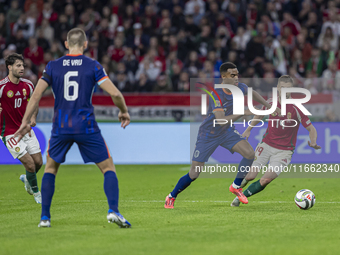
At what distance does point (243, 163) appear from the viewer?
801cm

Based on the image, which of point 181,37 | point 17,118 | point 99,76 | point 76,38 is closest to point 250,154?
point 99,76

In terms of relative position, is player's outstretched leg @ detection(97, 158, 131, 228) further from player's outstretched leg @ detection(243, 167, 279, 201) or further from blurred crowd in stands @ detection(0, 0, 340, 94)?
blurred crowd in stands @ detection(0, 0, 340, 94)

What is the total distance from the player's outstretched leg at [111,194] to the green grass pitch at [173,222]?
0.37 feet

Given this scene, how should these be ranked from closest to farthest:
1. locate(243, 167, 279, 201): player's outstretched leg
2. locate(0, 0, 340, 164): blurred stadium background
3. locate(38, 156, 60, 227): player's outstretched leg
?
locate(38, 156, 60, 227): player's outstretched leg
locate(243, 167, 279, 201): player's outstretched leg
locate(0, 0, 340, 164): blurred stadium background

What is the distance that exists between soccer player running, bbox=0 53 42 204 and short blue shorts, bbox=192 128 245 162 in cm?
274

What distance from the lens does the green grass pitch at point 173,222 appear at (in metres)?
4.99

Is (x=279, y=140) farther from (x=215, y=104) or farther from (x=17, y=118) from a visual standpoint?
(x=17, y=118)

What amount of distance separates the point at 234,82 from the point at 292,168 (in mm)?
6366

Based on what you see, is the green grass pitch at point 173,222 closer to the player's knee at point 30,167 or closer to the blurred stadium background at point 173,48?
the player's knee at point 30,167

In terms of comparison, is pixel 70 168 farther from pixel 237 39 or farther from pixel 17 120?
pixel 237 39

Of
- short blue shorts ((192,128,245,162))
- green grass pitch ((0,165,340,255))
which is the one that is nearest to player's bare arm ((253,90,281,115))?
short blue shorts ((192,128,245,162))

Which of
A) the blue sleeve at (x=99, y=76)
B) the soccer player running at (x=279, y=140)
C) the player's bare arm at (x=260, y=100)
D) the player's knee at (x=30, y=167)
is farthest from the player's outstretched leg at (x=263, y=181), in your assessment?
the player's knee at (x=30, y=167)

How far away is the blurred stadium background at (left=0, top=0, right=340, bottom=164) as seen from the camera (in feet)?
47.4

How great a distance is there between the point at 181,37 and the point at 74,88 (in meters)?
12.2
